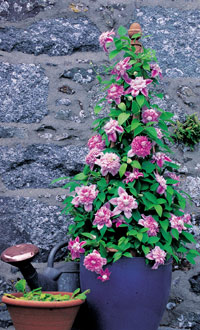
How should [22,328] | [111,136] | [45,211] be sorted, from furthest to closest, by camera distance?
1. [45,211]
2. [111,136]
3. [22,328]

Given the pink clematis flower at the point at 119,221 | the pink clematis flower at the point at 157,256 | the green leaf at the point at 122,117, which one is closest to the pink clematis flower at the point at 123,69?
the green leaf at the point at 122,117

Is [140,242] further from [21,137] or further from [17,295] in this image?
[21,137]

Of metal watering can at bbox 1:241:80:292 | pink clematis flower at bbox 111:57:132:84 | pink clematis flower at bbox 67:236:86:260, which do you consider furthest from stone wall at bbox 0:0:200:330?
pink clematis flower at bbox 111:57:132:84

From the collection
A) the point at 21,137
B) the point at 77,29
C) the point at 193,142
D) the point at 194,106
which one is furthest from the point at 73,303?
the point at 77,29

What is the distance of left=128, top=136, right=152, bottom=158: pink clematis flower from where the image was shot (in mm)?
1407

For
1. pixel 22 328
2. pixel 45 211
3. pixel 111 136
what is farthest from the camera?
pixel 45 211

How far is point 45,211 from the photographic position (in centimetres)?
180

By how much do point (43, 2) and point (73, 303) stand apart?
4.37 feet

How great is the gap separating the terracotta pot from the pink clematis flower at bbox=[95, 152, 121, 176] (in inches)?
16.3

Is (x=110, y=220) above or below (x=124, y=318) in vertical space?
above

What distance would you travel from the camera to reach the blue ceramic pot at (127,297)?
1.36 metres

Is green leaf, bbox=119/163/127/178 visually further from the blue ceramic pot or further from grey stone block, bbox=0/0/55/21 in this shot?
grey stone block, bbox=0/0/55/21

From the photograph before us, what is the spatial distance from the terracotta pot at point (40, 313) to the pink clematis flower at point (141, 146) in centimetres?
49

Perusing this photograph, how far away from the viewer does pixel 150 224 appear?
1.39m
